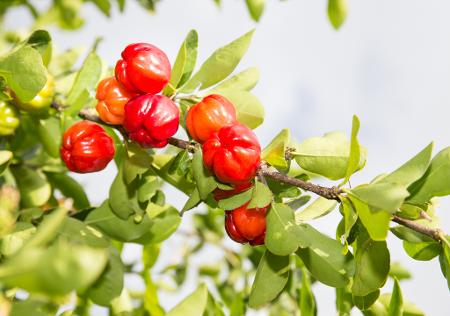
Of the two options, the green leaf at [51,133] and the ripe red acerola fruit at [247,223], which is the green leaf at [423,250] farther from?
the green leaf at [51,133]

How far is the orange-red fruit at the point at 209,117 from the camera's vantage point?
1.73 meters

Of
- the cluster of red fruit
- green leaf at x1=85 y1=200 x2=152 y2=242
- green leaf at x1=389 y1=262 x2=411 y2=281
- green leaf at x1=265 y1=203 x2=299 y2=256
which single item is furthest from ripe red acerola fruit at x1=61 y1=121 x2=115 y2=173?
green leaf at x1=389 y1=262 x2=411 y2=281

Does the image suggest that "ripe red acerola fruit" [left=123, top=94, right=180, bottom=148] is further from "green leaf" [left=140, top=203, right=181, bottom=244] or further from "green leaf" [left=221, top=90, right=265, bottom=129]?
"green leaf" [left=140, top=203, right=181, bottom=244]

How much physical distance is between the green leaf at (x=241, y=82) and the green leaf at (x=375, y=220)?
28.1 inches

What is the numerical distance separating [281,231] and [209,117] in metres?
0.38

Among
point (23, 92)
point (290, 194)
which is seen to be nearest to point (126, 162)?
point (23, 92)

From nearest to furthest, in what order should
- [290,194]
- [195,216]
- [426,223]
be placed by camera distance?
[426,223] → [290,194] → [195,216]

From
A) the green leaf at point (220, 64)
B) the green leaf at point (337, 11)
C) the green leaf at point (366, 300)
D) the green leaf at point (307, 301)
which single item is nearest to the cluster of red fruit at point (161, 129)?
the green leaf at point (220, 64)

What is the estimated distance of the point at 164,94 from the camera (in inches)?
76.9

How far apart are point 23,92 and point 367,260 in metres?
1.05

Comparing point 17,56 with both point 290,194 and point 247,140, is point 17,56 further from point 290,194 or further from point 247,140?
point 290,194

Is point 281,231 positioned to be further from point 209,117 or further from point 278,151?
point 209,117

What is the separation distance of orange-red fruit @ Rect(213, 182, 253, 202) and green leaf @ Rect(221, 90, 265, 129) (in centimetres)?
28

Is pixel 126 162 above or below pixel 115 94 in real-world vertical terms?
below
